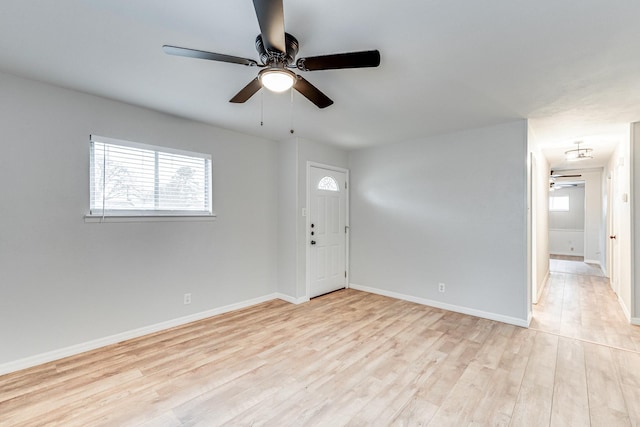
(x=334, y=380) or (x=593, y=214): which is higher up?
(x=593, y=214)

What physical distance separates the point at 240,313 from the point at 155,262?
1256 millimetres

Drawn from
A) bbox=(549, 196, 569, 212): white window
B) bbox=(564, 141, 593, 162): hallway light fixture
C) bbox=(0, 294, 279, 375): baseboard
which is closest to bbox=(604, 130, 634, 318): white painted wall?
bbox=(564, 141, 593, 162): hallway light fixture

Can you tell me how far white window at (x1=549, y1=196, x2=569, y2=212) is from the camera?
9.17 meters

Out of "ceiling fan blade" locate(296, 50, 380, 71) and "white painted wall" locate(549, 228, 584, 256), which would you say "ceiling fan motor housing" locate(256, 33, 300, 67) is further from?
"white painted wall" locate(549, 228, 584, 256)

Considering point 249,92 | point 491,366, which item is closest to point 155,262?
point 249,92

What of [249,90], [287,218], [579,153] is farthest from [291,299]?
[579,153]

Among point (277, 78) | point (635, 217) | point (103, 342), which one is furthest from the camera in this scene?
point (635, 217)

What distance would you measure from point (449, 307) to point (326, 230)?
211 cm

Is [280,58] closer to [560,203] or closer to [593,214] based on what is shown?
[593,214]

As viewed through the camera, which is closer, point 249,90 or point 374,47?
point 374,47

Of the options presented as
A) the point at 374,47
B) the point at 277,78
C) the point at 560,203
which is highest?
the point at 374,47

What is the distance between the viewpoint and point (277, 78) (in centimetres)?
176

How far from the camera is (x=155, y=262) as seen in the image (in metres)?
3.21

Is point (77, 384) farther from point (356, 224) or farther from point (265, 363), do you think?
point (356, 224)
